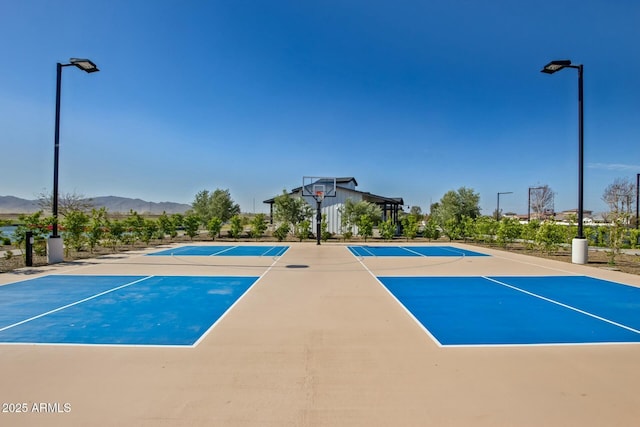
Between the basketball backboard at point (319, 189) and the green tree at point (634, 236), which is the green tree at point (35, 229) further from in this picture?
the green tree at point (634, 236)

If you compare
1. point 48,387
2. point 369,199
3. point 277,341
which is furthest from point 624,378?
point 369,199

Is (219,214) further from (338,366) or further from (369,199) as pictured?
(338,366)

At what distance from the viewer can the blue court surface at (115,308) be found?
4992mm

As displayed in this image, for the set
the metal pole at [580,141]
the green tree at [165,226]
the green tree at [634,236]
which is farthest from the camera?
the green tree at [165,226]

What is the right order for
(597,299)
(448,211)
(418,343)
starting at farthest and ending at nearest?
(448,211), (597,299), (418,343)

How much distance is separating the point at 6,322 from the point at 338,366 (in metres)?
6.16

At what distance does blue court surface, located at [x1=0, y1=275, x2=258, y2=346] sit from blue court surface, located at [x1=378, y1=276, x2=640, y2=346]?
430cm

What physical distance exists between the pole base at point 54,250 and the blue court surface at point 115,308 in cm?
342

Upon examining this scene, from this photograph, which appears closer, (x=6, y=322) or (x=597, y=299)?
(x=6, y=322)

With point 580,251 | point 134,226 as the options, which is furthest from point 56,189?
point 580,251

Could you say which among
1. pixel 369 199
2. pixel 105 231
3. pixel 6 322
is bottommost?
pixel 6 322

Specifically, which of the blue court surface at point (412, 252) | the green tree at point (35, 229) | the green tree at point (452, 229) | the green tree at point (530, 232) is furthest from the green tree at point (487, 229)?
the green tree at point (35, 229)

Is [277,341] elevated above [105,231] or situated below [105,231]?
below

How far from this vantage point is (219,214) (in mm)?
31344
